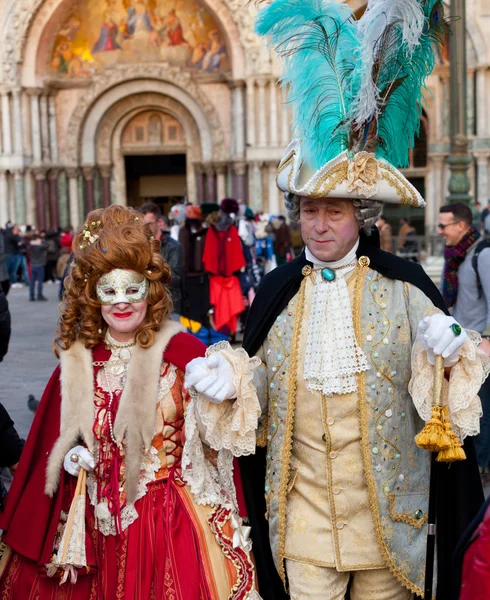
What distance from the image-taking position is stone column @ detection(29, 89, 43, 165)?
23.1 m

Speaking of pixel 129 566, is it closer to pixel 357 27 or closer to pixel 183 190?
pixel 357 27

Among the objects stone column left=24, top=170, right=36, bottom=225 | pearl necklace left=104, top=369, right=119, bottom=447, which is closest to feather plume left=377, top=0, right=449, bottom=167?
pearl necklace left=104, top=369, right=119, bottom=447

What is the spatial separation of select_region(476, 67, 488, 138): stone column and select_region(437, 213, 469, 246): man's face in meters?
16.8

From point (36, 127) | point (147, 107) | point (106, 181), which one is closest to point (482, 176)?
point (147, 107)

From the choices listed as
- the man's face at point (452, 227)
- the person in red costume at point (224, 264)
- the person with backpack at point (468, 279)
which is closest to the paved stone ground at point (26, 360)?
the person with backpack at point (468, 279)

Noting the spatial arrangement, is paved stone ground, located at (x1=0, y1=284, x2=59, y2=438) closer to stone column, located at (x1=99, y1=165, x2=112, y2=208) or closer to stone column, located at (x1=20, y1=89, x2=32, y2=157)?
stone column, located at (x1=20, y1=89, x2=32, y2=157)

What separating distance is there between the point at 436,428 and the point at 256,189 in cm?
2020

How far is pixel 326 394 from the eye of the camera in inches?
120

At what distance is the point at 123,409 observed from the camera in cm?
332

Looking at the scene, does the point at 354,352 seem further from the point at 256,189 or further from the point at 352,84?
the point at 256,189

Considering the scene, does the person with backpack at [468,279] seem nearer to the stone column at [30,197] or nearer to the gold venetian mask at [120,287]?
the gold venetian mask at [120,287]

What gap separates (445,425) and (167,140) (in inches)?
878

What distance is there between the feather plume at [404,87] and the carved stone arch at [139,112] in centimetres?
2095

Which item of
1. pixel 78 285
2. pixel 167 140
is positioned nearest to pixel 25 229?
pixel 167 140
